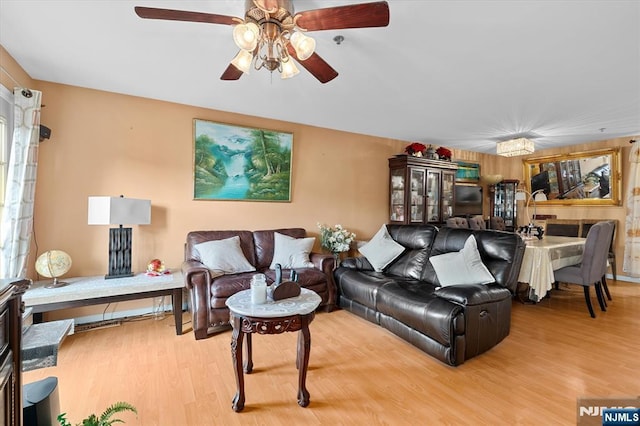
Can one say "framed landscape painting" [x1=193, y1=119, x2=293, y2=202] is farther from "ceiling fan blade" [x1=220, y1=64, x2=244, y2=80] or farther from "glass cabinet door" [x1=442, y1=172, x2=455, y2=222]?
"glass cabinet door" [x1=442, y1=172, x2=455, y2=222]

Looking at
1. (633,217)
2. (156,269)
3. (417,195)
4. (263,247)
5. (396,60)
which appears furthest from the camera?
(417,195)

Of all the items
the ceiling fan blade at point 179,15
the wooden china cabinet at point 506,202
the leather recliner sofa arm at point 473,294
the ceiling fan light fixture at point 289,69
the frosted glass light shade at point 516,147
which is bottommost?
the leather recliner sofa arm at point 473,294

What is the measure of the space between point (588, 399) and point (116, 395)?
302cm

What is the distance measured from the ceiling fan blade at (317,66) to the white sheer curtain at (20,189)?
239 cm

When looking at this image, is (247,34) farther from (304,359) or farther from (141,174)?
(141,174)

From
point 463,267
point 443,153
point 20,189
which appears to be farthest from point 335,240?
point 20,189

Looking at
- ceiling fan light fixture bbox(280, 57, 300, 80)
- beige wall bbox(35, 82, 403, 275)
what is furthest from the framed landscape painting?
ceiling fan light fixture bbox(280, 57, 300, 80)

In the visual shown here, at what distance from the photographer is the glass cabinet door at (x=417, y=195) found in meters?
4.91

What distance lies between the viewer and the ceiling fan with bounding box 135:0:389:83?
142 cm

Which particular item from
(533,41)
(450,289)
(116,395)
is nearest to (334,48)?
(533,41)

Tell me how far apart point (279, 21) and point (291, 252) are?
249 cm

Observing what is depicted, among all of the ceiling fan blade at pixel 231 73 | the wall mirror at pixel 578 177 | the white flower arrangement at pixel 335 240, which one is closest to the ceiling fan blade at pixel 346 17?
the ceiling fan blade at pixel 231 73

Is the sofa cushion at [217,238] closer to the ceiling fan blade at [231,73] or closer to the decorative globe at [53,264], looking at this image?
the decorative globe at [53,264]

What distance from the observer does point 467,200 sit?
19.3 ft
